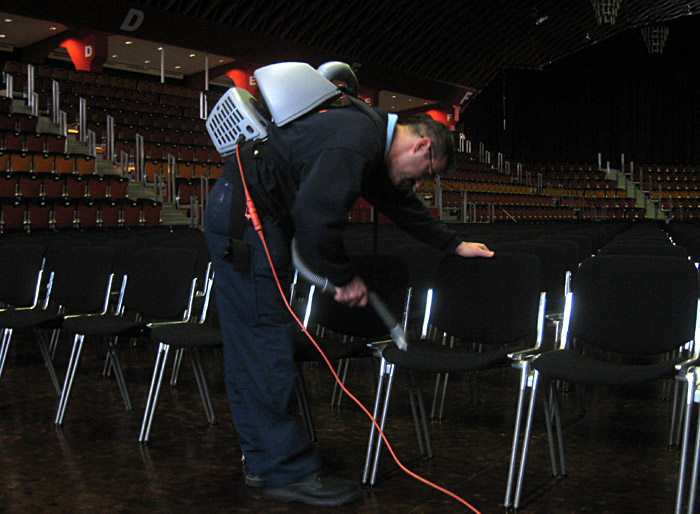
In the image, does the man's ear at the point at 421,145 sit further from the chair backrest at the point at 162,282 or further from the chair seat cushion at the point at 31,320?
the chair seat cushion at the point at 31,320

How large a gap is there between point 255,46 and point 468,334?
1494cm

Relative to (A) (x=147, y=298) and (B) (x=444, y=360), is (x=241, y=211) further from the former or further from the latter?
(A) (x=147, y=298)

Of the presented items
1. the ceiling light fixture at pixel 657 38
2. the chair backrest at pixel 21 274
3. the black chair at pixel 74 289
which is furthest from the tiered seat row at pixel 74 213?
the ceiling light fixture at pixel 657 38

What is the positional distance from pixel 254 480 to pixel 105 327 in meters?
1.26

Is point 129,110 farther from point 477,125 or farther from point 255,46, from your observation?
point 477,125

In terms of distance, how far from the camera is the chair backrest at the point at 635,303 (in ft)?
8.31

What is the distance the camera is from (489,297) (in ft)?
9.53

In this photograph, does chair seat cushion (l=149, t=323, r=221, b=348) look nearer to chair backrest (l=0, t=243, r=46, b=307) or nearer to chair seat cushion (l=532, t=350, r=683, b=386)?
chair backrest (l=0, t=243, r=46, b=307)

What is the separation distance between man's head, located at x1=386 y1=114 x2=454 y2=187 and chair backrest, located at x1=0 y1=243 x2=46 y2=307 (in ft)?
8.24

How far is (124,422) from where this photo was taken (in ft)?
10.3

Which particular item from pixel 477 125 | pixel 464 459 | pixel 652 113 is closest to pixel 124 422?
pixel 464 459

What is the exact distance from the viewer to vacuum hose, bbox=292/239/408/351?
2.23 metres

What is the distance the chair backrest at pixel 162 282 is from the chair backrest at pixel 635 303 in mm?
1749

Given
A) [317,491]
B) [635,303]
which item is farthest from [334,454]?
[635,303]
